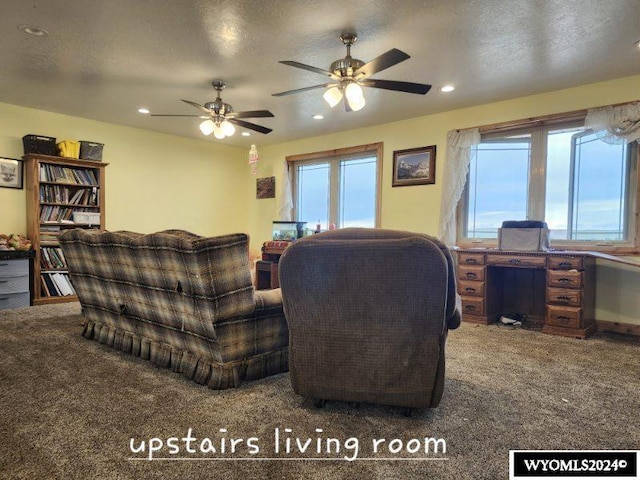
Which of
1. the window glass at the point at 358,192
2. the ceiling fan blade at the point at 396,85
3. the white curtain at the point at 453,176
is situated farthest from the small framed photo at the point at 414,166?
the ceiling fan blade at the point at 396,85

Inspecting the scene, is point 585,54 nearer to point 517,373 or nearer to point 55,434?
point 517,373

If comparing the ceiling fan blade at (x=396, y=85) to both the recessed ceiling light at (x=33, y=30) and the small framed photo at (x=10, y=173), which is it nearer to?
the recessed ceiling light at (x=33, y=30)

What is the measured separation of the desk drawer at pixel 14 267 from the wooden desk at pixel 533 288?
4786mm

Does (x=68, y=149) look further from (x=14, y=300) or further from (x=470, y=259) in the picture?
(x=470, y=259)

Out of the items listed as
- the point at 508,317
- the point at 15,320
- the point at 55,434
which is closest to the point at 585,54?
the point at 508,317

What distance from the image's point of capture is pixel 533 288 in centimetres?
402

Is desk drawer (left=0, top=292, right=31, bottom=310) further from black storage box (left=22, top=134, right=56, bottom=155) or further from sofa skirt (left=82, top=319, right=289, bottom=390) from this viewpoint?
sofa skirt (left=82, top=319, right=289, bottom=390)

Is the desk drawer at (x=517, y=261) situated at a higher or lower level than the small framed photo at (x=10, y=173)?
lower

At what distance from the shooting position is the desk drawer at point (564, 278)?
11.0 feet

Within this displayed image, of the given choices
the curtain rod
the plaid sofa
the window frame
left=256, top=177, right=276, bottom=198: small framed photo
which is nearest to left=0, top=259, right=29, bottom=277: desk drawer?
the plaid sofa

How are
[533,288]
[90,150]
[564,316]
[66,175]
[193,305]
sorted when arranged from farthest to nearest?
[90,150] < [66,175] < [533,288] < [564,316] < [193,305]

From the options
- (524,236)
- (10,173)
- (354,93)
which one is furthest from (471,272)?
(10,173)

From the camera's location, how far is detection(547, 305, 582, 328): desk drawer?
335 cm

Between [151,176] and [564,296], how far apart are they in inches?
214
